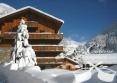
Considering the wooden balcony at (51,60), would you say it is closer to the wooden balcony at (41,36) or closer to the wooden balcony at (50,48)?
the wooden balcony at (50,48)

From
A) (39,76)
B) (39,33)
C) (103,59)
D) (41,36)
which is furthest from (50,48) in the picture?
(39,76)

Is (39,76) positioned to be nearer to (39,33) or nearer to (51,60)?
(51,60)

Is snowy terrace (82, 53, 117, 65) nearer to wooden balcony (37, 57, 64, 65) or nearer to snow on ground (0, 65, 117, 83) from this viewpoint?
wooden balcony (37, 57, 64, 65)

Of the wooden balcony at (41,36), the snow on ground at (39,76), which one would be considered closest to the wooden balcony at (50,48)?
the wooden balcony at (41,36)

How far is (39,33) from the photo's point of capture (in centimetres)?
4244

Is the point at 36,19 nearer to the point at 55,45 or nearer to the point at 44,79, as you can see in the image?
the point at 55,45

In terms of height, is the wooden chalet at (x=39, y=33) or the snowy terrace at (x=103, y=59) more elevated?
the wooden chalet at (x=39, y=33)

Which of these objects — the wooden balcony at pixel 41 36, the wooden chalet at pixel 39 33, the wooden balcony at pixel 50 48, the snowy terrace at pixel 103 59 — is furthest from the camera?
the snowy terrace at pixel 103 59

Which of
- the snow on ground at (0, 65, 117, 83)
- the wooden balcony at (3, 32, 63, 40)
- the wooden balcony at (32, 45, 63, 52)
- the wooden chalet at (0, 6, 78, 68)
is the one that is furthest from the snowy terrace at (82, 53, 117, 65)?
the snow on ground at (0, 65, 117, 83)

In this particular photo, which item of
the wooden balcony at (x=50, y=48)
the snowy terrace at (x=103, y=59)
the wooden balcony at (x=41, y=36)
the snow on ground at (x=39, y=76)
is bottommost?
the snow on ground at (x=39, y=76)

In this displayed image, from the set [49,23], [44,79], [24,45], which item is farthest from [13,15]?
[44,79]

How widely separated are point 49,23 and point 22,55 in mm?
27818

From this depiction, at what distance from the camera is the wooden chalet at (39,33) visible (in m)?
41.5

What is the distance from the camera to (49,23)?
147 ft
